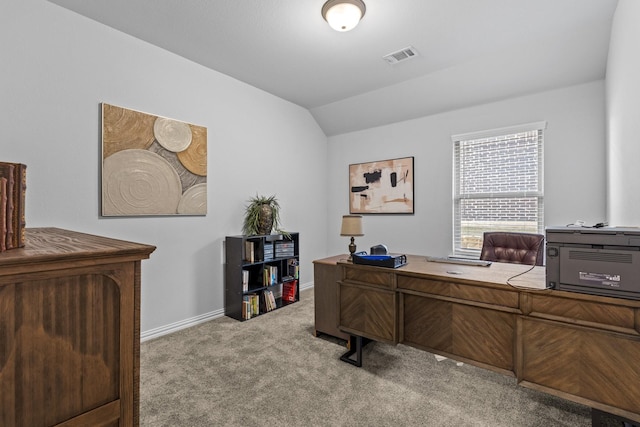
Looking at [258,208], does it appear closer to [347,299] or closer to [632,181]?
[347,299]

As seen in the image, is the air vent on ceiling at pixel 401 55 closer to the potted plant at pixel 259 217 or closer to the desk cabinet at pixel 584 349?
the potted plant at pixel 259 217

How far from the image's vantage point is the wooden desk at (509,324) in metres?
1.40

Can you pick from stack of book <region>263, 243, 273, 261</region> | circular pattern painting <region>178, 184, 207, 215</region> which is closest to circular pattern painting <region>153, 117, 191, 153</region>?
circular pattern painting <region>178, 184, 207, 215</region>

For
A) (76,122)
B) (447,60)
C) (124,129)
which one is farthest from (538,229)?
(76,122)

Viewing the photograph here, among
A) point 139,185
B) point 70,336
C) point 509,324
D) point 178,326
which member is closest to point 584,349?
point 509,324

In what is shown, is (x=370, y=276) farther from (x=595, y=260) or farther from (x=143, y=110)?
(x=143, y=110)

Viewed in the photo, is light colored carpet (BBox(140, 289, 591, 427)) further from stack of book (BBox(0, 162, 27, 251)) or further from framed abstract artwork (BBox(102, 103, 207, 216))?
stack of book (BBox(0, 162, 27, 251))

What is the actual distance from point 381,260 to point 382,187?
2.55m

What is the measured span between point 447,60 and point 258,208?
8.88 feet

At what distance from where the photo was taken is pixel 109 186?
2662mm

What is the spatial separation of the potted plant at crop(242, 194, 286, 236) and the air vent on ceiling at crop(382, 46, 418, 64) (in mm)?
2110

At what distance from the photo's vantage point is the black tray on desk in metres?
2.21

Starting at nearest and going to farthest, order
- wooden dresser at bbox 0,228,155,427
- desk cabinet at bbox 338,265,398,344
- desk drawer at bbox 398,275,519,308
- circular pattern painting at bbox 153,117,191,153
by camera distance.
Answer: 1. wooden dresser at bbox 0,228,155,427
2. desk drawer at bbox 398,275,519,308
3. desk cabinet at bbox 338,265,398,344
4. circular pattern painting at bbox 153,117,191,153

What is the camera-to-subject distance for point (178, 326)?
3117 millimetres
